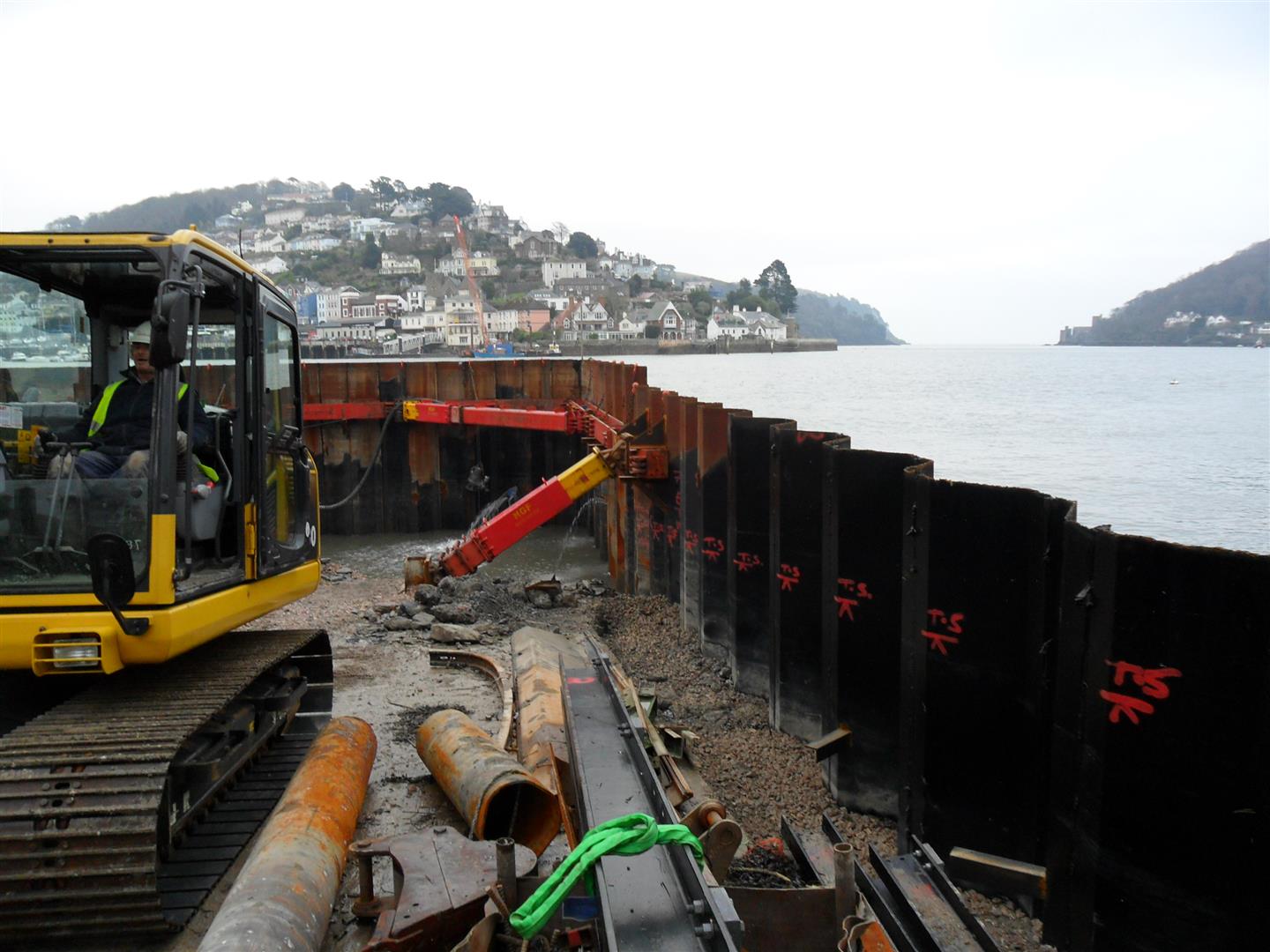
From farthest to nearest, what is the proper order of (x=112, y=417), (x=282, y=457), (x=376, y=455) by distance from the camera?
(x=376, y=455) → (x=282, y=457) → (x=112, y=417)

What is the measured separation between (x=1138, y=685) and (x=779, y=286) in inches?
5761

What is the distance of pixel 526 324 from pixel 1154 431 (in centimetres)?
10343

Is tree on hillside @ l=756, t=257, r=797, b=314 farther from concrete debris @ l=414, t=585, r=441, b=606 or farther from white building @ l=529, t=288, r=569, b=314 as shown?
concrete debris @ l=414, t=585, r=441, b=606

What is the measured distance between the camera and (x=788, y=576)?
29.0ft

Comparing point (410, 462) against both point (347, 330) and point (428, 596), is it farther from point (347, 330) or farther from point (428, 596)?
point (347, 330)

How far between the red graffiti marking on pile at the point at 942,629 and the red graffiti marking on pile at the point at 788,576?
6.86 feet

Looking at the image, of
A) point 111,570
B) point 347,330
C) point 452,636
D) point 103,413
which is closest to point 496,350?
point 347,330

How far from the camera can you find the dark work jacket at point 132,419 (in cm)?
544

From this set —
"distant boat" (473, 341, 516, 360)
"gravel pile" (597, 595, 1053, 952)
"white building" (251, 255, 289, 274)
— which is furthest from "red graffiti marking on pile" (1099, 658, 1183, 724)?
"white building" (251, 255, 289, 274)

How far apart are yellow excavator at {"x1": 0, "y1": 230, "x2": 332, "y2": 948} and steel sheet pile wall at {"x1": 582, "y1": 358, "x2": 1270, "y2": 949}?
396cm

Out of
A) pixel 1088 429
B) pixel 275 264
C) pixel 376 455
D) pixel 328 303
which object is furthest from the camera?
pixel 275 264

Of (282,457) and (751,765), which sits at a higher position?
(282,457)

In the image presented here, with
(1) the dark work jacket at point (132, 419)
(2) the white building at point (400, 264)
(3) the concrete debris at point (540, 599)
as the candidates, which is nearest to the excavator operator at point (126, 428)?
(1) the dark work jacket at point (132, 419)

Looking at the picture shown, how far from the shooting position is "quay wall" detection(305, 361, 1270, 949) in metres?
4.78
